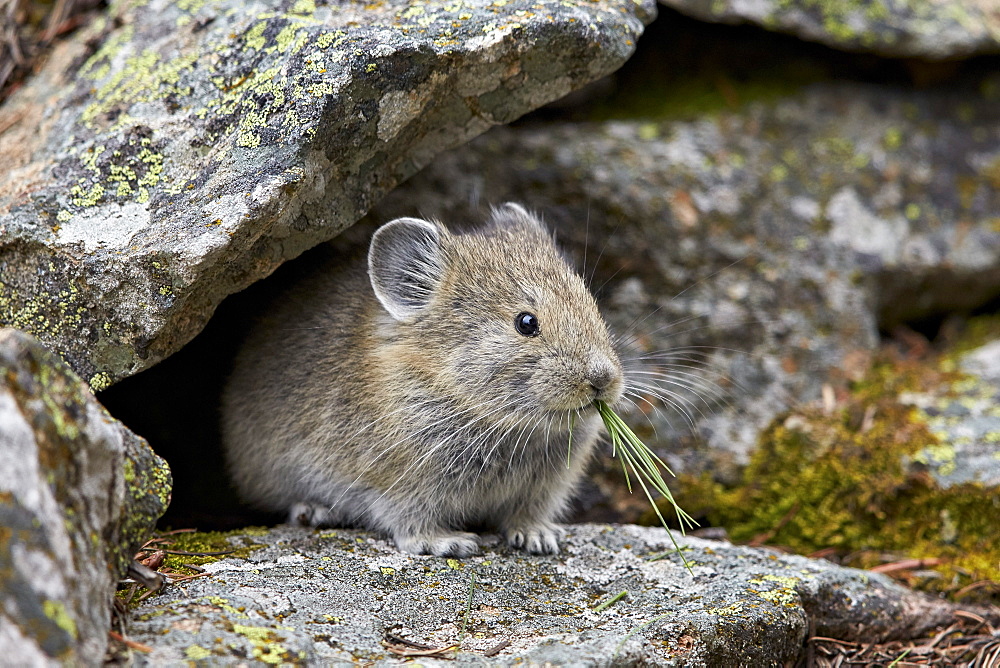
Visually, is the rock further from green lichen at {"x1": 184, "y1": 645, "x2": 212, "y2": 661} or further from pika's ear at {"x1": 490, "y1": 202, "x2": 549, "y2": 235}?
green lichen at {"x1": 184, "y1": 645, "x2": 212, "y2": 661}

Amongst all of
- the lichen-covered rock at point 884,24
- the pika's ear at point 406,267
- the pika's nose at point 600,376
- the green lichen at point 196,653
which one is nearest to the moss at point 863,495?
the pika's nose at point 600,376

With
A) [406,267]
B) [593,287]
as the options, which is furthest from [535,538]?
[593,287]

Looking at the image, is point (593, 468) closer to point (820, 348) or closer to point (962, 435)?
point (820, 348)

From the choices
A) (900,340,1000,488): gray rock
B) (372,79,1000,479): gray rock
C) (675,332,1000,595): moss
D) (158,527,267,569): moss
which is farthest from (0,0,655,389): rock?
(900,340,1000,488): gray rock

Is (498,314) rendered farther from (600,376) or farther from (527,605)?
(527,605)

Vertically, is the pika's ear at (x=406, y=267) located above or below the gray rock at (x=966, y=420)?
above

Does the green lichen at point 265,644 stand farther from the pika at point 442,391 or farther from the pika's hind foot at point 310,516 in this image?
the pika's hind foot at point 310,516

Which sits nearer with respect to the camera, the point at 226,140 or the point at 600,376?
the point at 226,140
